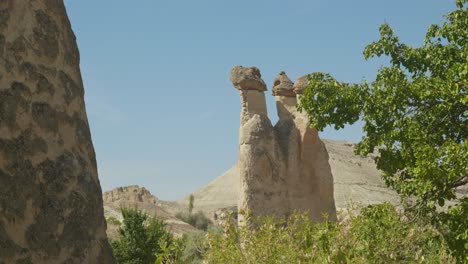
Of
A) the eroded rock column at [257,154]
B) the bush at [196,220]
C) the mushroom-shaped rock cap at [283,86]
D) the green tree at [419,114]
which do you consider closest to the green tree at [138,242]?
the eroded rock column at [257,154]

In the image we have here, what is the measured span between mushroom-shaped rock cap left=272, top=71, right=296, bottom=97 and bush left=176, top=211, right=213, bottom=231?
939 inches

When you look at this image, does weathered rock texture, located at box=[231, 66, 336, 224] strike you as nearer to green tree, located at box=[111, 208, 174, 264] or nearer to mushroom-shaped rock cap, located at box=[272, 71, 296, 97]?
mushroom-shaped rock cap, located at box=[272, 71, 296, 97]

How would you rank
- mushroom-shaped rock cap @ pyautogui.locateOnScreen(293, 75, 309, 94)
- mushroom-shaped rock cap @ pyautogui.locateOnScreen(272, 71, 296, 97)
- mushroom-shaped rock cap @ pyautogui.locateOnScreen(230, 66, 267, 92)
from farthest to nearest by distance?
mushroom-shaped rock cap @ pyautogui.locateOnScreen(272, 71, 296, 97) < mushroom-shaped rock cap @ pyautogui.locateOnScreen(293, 75, 309, 94) < mushroom-shaped rock cap @ pyautogui.locateOnScreen(230, 66, 267, 92)

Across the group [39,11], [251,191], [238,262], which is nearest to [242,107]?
[251,191]

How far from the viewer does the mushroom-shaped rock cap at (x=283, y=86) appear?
2097 cm

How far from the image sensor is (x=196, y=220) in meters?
44.6

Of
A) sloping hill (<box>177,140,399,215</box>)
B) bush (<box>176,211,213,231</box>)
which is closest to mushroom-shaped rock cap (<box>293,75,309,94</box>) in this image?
sloping hill (<box>177,140,399,215</box>)

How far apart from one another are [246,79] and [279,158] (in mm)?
Result: 2550

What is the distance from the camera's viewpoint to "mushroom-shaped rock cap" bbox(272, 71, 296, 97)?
826 inches

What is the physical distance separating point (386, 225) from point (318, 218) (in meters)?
10.1

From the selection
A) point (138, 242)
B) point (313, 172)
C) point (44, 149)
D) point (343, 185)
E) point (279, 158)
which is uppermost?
point (343, 185)

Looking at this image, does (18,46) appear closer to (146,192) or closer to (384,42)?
(384,42)

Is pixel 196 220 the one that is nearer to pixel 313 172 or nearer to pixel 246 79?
pixel 313 172

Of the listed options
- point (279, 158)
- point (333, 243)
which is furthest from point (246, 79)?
point (333, 243)
